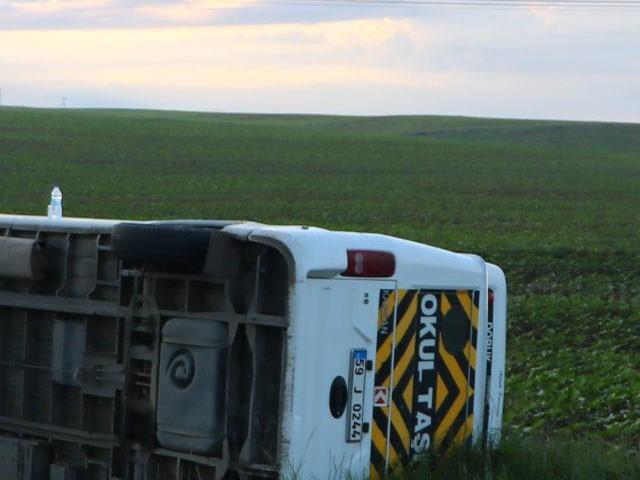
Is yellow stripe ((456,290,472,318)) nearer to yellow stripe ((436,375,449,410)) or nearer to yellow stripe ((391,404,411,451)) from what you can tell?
yellow stripe ((436,375,449,410))

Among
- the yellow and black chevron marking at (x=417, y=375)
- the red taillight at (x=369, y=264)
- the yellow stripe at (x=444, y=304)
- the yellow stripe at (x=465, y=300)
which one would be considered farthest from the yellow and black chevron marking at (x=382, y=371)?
the yellow stripe at (x=465, y=300)

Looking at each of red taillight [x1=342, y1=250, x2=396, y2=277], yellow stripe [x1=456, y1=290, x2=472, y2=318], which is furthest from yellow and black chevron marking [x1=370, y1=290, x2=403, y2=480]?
yellow stripe [x1=456, y1=290, x2=472, y2=318]

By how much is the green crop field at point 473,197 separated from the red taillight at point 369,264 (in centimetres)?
214

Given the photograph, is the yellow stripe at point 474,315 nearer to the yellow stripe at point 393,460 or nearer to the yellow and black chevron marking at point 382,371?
the yellow and black chevron marking at point 382,371

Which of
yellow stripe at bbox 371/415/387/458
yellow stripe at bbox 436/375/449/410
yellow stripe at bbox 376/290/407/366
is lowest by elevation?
yellow stripe at bbox 371/415/387/458

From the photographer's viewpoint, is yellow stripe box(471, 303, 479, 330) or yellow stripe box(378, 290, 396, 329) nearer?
yellow stripe box(378, 290, 396, 329)

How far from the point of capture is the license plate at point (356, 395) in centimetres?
593

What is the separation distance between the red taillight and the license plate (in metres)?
0.34

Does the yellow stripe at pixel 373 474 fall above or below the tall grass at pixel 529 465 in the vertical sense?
above

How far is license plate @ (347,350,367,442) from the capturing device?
593 cm

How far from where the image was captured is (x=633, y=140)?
87188mm

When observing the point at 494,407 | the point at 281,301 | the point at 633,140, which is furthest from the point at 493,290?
the point at 633,140

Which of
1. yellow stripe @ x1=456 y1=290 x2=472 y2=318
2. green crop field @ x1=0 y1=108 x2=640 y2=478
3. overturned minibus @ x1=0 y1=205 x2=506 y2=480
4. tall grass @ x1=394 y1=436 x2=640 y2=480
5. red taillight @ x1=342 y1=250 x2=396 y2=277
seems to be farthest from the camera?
green crop field @ x1=0 y1=108 x2=640 y2=478

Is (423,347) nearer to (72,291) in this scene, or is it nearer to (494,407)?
(494,407)
